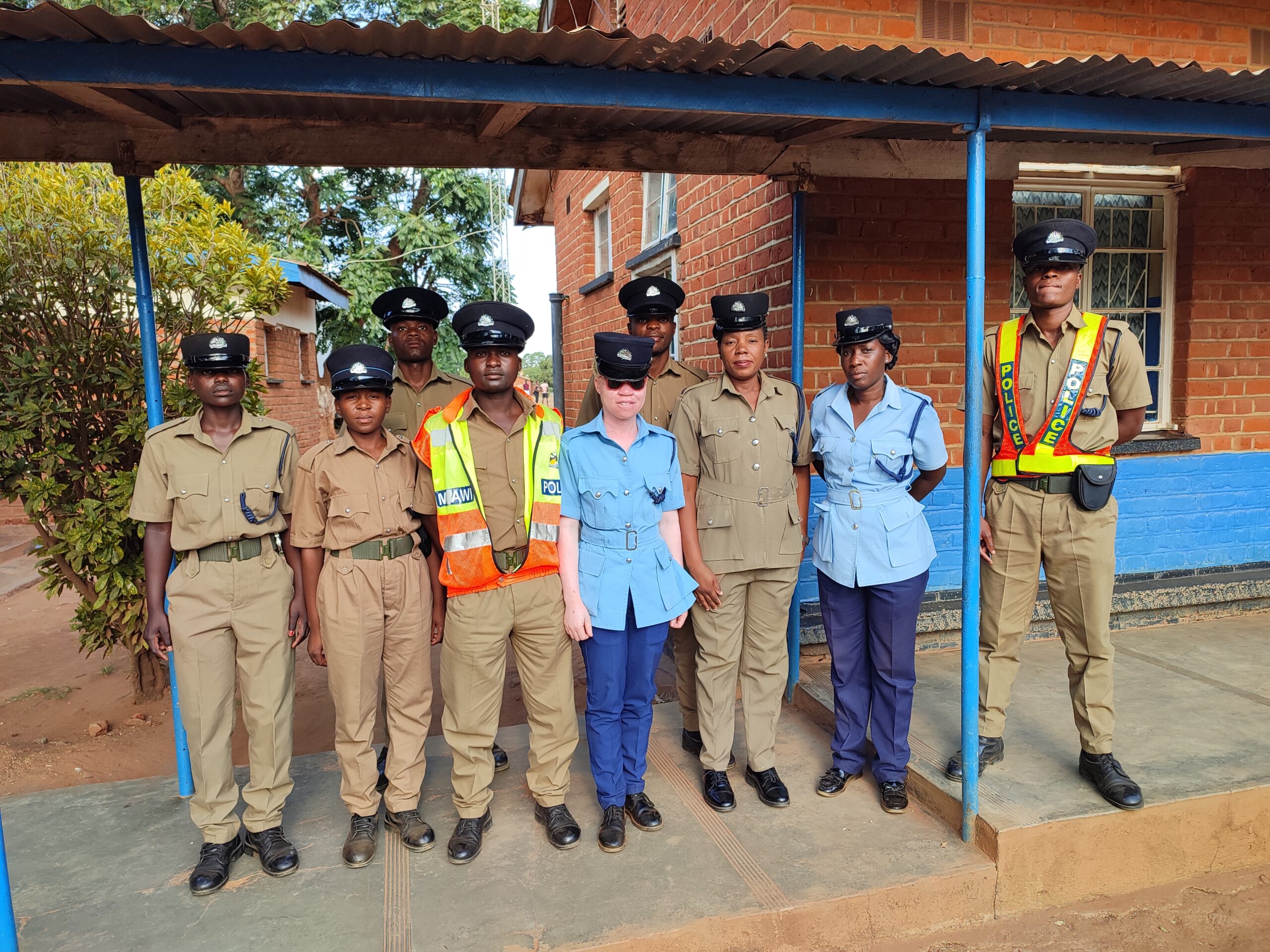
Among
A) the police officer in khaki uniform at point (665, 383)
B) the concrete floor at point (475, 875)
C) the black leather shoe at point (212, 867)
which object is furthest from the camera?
the police officer in khaki uniform at point (665, 383)

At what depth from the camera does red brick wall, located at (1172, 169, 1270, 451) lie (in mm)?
5199

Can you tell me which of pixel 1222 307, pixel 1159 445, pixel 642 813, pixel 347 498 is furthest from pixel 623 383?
pixel 1222 307

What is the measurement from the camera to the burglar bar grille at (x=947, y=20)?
4.60m

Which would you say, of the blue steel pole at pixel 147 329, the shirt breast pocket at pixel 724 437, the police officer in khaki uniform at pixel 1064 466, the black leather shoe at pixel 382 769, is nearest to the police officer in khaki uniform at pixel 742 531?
the shirt breast pocket at pixel 724 437

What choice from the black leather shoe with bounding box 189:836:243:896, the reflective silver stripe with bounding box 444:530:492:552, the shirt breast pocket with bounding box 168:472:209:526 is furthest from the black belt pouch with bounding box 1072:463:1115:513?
the black leather shoe with bounding box 189:836:243:896

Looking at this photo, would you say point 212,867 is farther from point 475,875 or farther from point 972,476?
point 972,476

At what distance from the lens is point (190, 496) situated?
9.80 ft

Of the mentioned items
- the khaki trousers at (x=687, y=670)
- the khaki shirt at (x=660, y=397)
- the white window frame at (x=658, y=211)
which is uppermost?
the white window frame at (x=658, y=211)

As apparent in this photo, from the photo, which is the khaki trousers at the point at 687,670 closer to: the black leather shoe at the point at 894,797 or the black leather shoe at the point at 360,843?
the black leather shoe at the point at 894,797

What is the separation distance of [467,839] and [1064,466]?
2.58m

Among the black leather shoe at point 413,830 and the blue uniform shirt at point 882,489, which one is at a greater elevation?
the blue uniform shirt at point 882,489

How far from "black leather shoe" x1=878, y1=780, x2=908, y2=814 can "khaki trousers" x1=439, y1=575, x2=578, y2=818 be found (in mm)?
1226

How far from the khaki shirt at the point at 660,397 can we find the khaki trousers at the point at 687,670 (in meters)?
0.92

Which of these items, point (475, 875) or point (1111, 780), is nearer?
point (475, 875)
